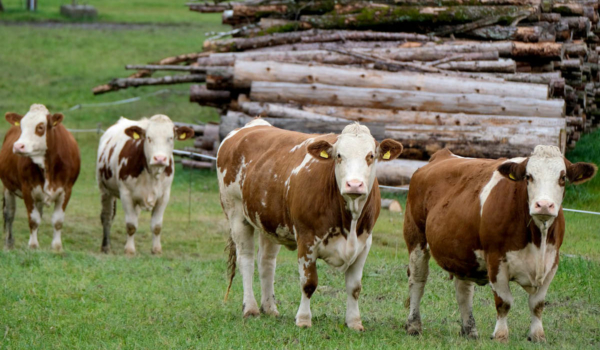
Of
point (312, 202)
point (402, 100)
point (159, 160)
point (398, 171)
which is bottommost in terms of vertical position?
point (398, 171)

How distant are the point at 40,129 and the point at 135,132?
1.61 metres

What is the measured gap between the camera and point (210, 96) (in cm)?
1902

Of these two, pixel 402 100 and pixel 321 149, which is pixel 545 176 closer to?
pixel 321 149

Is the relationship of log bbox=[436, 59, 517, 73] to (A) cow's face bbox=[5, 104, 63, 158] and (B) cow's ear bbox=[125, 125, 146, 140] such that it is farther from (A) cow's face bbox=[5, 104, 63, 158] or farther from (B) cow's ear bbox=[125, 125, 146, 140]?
(A) cow's face bbox=[5, 104, 63, 158]

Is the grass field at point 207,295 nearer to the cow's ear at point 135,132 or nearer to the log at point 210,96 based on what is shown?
the cow's ear at point 135,132

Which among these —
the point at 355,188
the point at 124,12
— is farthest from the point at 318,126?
the point at 124,12

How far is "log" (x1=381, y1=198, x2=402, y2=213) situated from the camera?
1472 cm

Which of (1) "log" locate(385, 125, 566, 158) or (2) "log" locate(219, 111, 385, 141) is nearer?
(1) "log" locate(385, 125, 566, 158)

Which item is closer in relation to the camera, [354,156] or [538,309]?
[538,309]

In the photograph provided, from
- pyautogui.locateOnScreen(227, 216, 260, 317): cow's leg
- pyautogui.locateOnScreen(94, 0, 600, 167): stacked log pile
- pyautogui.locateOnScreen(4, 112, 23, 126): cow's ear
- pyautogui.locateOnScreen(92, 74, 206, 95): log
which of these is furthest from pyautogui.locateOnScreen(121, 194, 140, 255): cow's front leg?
pyautogui.locateOnScreen(92, 74, 206, 95): log

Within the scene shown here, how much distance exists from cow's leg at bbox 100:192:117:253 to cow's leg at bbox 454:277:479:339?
25.1ft

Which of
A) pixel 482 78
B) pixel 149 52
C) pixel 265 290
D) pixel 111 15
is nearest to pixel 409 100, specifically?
pixel 482 78

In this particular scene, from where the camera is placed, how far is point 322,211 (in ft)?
23.1

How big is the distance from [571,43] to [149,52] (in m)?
22.3
